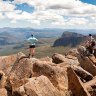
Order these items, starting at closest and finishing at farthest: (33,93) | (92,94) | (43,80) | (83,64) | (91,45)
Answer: (33,93) → (43,80) → (92,94) → (83,64) → (91,45)

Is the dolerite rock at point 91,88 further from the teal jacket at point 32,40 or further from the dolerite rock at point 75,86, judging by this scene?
the teal jacket at point 32,40

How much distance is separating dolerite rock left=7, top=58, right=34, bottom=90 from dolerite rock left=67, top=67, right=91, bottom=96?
5791mm

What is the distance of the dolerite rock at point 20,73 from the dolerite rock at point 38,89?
10.4 feet

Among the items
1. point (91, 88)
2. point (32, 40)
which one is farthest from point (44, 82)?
point (32, 40)

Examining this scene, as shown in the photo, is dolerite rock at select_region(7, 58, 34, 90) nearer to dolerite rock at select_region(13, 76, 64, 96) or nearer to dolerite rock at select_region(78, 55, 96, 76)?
dolerite rock at select_region(13, 76, 64, 96)

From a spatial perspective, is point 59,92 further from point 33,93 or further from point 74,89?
point 33,93

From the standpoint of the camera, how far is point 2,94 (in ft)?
96.8

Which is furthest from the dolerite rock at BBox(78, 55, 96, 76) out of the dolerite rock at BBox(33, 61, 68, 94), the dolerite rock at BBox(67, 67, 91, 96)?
the dolerite rock at BBox(67, 67, 91, 96)

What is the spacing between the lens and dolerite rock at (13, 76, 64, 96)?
24.7m

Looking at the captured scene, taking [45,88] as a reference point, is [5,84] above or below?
below

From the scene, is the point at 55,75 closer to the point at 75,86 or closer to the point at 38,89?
the point at 75,86

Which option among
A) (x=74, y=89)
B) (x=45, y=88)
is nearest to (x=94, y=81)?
(x=74, y=89)

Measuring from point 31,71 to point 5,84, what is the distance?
392 centimetres

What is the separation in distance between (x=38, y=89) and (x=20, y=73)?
712 cm
